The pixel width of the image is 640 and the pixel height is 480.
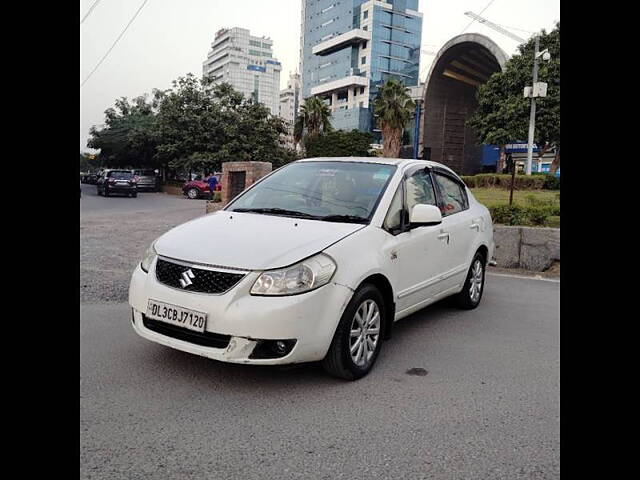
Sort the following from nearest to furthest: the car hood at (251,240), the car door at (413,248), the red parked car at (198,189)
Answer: the car hood at (251,240)
the car door at (413,248)
the red parked car at (198,189)

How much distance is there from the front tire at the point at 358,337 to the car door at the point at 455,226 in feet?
4.58

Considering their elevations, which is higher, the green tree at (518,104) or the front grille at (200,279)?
the green tree at (518,104)

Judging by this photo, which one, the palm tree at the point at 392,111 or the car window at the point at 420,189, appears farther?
the palm tree at the point at 392,111

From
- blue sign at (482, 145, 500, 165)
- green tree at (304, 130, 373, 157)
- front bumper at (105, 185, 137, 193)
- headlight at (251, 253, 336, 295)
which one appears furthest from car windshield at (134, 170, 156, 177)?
blue sign at (482, 145, 500, 165)

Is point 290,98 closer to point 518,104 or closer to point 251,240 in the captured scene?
point 518,104

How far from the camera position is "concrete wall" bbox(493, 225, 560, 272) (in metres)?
8.68

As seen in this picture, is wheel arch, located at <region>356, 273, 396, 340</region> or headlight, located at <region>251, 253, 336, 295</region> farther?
wheel arch, located at <region>356, 273, 396, 340</region>

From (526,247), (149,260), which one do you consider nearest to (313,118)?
(526,247)

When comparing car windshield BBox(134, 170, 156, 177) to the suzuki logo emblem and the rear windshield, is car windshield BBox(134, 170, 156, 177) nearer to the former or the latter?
the rear windshield

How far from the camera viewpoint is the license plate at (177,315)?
3537 millimetres

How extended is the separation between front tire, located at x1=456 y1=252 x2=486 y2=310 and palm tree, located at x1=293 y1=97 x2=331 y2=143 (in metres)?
45.8

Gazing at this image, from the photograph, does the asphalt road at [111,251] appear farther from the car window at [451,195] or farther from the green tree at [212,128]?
the green tree at [212,128]

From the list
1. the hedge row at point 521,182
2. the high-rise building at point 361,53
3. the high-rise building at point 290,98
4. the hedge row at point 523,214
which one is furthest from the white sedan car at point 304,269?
the high-rise building at point 290,98
